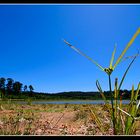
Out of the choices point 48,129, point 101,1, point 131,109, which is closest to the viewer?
point 101,1

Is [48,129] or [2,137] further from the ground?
[2,137]

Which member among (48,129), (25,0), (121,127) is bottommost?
(48,129)

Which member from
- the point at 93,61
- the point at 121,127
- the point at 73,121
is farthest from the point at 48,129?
the point at 93,61

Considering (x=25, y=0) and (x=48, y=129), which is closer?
(x=25, y=0)

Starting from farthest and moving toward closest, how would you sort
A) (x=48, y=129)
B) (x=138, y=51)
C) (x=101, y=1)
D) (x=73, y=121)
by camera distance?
(x=73, y=121)
(x=48, y=129)
(x=138, y=51)
(x=101, y=1)

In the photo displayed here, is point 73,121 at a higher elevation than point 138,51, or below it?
below

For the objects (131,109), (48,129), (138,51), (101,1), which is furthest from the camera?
(48,129)

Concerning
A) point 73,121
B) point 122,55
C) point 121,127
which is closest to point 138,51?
point 122,55

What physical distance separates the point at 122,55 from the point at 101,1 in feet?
0.54

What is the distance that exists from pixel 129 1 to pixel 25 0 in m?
0.25

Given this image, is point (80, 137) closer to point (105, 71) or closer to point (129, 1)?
point (105, 71)

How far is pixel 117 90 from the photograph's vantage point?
0.90 metres

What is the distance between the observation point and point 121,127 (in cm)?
104

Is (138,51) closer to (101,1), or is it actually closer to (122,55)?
(122,55)
